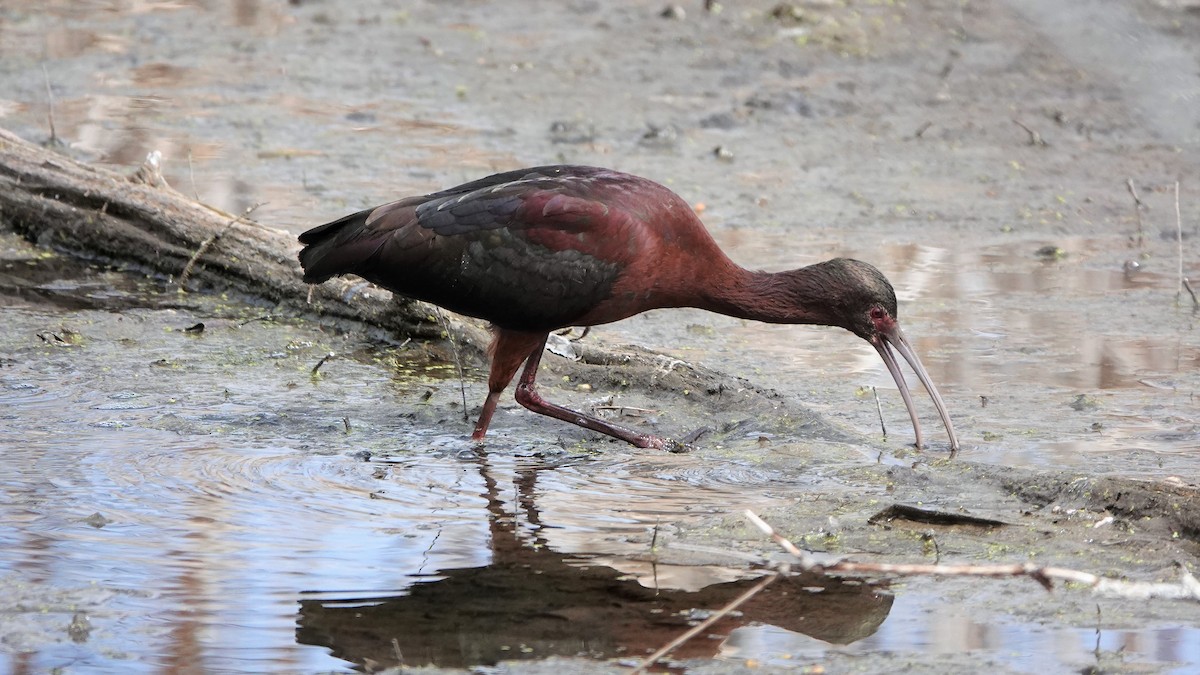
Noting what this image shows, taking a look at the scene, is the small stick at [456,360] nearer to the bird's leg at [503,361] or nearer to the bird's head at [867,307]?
the bird's leg at [503,361]

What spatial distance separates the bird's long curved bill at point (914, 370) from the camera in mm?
5875

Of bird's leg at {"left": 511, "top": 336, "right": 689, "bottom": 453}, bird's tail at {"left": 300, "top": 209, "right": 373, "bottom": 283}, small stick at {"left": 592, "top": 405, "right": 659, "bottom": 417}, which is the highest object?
bird's tail at {"left": 300, "top": 209, "right": 373, "bottom": 283}

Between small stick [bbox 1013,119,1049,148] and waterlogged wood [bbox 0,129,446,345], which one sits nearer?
waterlogged wood [bbox 0,129,446,345]

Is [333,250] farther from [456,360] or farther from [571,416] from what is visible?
[571,416]

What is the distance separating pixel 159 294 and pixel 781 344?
3066mm

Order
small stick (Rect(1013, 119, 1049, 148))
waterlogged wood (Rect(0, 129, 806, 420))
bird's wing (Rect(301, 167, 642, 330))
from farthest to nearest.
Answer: small stick (Rect(1013, 119, 1049, 148)) < waterlogged wood (Rect(0, 129, 806, 420)) < bird's wing (Rect(301, 167, 642, 330))

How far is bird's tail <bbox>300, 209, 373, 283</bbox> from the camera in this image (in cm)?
590

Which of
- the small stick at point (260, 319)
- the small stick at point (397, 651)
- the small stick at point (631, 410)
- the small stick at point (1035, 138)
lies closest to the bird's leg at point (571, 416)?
the small stick at point (631, 410)

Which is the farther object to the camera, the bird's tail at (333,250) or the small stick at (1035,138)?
the small stick at (1035,138)

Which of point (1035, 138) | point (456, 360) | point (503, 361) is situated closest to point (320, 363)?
point (456, 360)

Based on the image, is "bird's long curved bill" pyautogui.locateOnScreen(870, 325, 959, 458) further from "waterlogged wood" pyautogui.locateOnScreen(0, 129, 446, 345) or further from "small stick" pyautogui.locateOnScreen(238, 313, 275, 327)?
"small stick" pyautogui.locateOnScreen(238, 313, 275, 327)

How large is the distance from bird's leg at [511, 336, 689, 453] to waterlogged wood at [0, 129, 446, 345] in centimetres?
Result: 87

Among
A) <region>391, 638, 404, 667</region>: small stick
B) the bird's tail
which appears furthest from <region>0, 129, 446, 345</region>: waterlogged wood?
<region>391, 638, 404, 667</region>: small stick

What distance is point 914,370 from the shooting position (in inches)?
237
